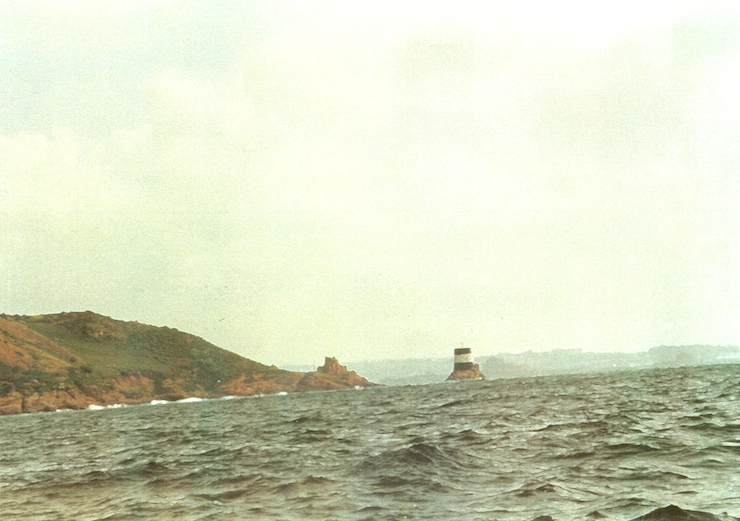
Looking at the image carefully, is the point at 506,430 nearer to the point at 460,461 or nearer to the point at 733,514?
the point at 460,461

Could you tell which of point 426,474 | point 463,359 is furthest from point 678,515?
point 463,359

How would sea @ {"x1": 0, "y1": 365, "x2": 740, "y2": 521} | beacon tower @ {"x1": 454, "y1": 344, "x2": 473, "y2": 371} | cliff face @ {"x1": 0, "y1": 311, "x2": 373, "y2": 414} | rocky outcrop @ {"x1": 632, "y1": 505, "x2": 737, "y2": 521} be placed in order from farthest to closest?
beacon tower @ {"x1": 454, "y1": 344, "x2": 473, "y2": 371} < cliff face @ {"x1": 0, "y1": 311, "x2": 373, "y2": 414} < sea @ {"x1": 0, "y1": 365, "x2": 740, "y2": 521} < rocky outcrop @ {"x1": 632, "y1": 505, "x2": 737, "y2": 521}

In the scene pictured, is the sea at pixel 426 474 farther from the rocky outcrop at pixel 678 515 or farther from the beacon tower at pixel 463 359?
the beacon tower at pixel 463 359

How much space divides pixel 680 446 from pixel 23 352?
170464mm

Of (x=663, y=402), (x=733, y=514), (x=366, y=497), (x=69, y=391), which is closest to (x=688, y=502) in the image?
(x=733, y=514)

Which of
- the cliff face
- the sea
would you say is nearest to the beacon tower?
the cliff face

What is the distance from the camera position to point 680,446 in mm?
16625

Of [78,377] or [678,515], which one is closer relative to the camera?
[678,515]

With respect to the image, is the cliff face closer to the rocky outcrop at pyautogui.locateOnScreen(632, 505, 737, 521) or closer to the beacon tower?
the beacon tower

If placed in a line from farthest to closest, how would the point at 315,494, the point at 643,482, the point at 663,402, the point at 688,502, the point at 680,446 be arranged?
the point at 663,402
the point at 680,446
the point at 315,494
the point at 643,482
the point at 688,502

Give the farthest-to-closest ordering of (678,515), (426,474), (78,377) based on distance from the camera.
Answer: (78,377) < (426,474) < (678,515)

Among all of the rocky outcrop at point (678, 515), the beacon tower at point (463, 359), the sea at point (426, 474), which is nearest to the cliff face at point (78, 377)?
the beacon tower at point (463, 359)

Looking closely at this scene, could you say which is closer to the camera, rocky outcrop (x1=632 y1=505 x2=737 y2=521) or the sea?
rocky outcrop (x1=632 y1=505 x2=737 y2=521)

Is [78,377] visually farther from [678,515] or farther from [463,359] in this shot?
[678,515]
